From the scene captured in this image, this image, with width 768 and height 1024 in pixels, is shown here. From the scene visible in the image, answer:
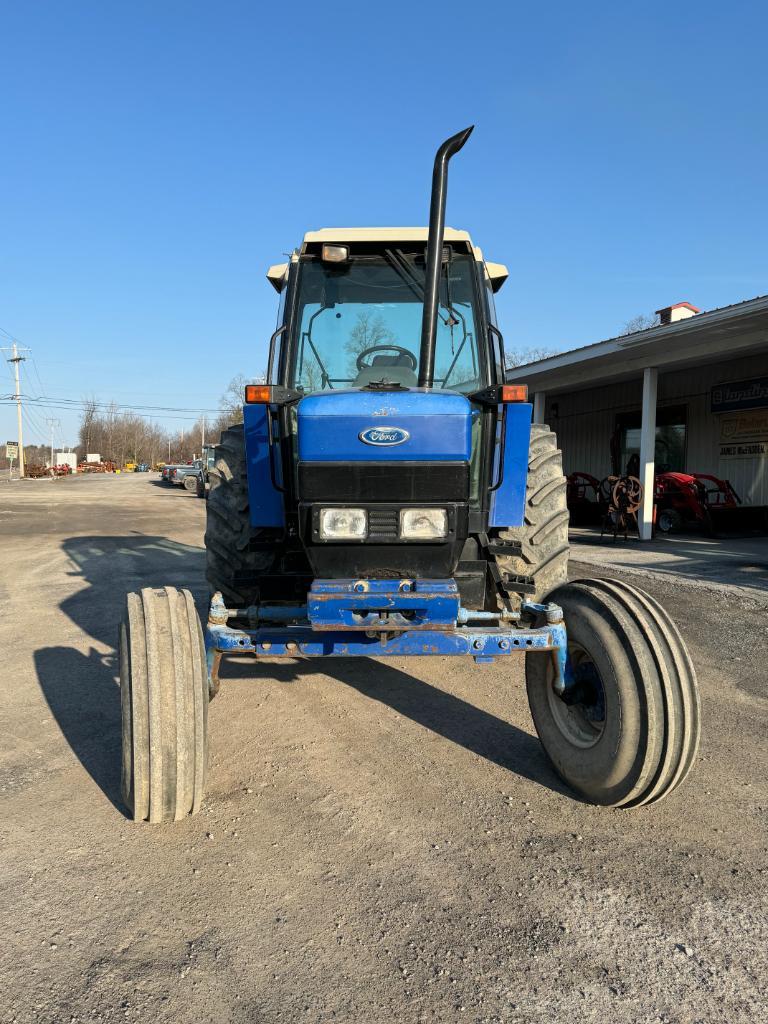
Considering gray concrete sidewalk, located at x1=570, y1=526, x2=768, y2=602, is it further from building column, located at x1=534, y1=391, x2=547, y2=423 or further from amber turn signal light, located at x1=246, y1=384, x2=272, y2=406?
amber turn signal light, located at x1=246, y1=384, x2=272, y2=406

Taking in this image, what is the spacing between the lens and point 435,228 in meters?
3.37

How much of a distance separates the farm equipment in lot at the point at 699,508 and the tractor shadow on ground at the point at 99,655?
→ 359 inches

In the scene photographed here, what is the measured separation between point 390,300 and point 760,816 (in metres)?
3.22

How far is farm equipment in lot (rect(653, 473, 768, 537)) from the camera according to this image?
550 inches

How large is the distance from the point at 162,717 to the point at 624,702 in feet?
6.22

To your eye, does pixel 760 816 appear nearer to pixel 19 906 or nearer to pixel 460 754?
pixel 460 754

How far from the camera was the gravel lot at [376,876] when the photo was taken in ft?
6.73

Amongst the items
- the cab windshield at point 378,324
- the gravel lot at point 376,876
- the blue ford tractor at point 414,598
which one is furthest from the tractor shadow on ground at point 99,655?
the cab windshield at point 378,324

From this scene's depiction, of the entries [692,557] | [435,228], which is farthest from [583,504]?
[435,228]

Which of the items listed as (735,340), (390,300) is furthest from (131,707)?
(735,340)

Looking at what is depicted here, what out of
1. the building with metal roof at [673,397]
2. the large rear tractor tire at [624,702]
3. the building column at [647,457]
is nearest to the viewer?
the large rear tractor tire at [624,702]

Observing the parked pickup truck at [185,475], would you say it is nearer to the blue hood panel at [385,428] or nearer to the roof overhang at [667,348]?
the roof overhang at [667,348]

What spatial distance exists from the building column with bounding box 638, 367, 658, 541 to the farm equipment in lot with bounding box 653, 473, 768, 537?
3.52 feet

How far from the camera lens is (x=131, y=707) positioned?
2922mm
